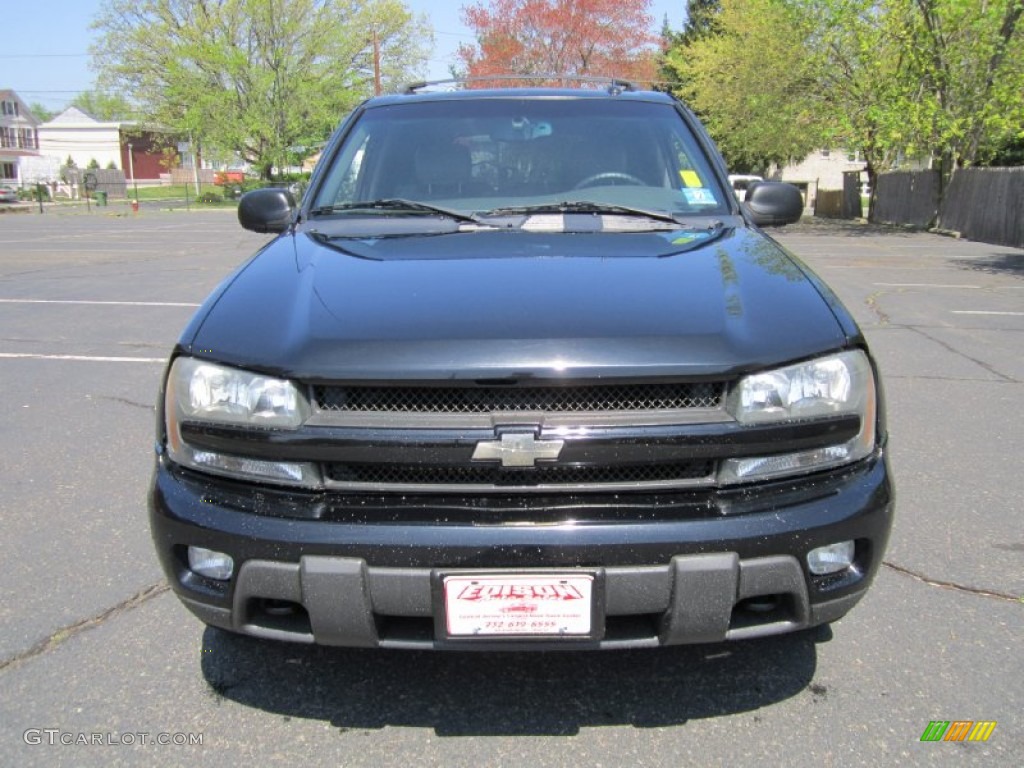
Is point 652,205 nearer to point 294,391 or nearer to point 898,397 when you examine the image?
point 294,391

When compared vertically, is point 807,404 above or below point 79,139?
below

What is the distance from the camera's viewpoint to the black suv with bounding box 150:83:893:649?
1.97 m

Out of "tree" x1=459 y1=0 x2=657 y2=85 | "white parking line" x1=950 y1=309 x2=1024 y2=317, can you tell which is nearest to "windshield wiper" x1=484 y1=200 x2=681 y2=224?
"white parking line" x1=950 y1=309 x2=1024 y2=317

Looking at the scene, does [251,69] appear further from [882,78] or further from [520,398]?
[520,398]

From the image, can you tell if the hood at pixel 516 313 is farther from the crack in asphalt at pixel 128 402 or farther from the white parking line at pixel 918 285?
the white parking line at pixel 918 285

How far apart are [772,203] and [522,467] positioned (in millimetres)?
2025

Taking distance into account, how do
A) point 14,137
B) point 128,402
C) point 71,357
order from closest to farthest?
point 128,402, point 71,357, point 14,137

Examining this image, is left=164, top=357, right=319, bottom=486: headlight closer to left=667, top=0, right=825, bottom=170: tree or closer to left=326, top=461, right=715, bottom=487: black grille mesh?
left=326, top=461, right=715, bottom=487: black grille mesh

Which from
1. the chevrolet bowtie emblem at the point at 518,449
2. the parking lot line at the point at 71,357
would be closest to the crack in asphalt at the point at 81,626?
the chevrolet bowtie emblem at the point at 518,449

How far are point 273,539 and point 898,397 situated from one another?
4.78 metres

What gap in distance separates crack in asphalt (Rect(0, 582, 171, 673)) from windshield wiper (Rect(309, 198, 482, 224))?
1480 millimetres

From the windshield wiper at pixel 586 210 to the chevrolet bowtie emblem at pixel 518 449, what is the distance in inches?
52.0

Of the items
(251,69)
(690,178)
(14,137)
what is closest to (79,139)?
(14,137)

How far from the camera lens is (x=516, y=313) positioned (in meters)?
2.16
